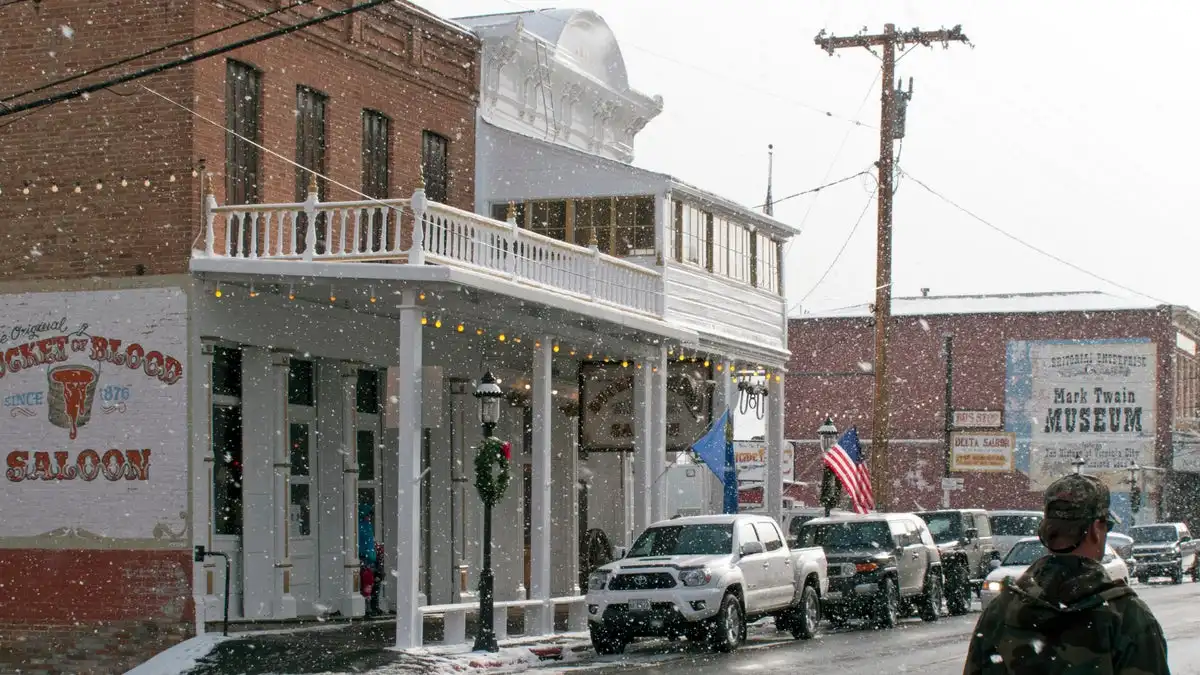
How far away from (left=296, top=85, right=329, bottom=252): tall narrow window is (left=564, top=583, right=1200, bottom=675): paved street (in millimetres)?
7596

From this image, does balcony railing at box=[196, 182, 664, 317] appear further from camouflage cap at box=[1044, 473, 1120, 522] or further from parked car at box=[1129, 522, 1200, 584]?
parked car at box=[1129, 522, 1200, 584]

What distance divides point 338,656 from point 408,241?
5.36 meters

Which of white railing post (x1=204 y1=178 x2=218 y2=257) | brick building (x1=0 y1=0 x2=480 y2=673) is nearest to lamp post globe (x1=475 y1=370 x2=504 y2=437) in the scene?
brick building (x1=0 y1=0 x2=480 y2=673)

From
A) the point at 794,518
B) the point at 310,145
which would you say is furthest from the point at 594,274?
the point at 794,518

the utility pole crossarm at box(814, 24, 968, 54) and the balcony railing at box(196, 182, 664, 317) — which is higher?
the utility pole crossarm at box(814, 24, 968, 54)

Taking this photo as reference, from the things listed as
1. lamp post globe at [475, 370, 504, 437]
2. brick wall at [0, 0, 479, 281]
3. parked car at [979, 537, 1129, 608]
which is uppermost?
brick wall at [0, 0, 479, 281]

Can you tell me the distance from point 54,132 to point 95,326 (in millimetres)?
2630

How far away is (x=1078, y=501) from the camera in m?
5.39

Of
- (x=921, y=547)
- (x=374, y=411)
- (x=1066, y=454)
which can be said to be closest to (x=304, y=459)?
(x=374, y=411)

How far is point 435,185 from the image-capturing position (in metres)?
29.9

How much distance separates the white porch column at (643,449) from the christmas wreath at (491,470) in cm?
604

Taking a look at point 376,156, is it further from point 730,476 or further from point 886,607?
point 886,607

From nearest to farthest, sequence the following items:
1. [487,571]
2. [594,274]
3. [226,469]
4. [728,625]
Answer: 1. [487,571]
2. [728,625]
3. [226,469]
4. [594,274]

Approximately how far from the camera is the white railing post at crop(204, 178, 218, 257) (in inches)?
909
